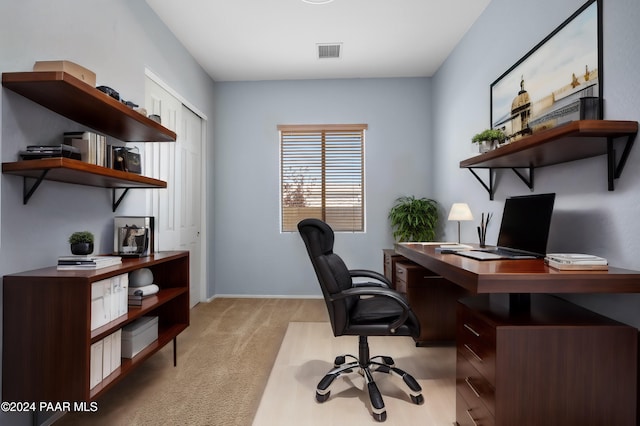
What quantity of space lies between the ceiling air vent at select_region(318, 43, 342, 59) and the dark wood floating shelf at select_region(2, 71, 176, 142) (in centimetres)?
216

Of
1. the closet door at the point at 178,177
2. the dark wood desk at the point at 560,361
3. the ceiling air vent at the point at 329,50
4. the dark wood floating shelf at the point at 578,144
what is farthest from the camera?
the ceiling air vent at the point at 329,50

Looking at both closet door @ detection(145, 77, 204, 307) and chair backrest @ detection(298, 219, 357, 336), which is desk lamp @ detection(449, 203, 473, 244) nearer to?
chair backrest @ detection(298, 219, 357, 336)

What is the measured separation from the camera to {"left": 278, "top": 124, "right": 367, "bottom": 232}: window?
4762 mm

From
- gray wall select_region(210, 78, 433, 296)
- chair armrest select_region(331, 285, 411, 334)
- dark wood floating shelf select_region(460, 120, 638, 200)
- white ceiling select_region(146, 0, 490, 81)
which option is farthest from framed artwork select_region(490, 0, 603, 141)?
gray wall select_region(210, 78, 433, 296)

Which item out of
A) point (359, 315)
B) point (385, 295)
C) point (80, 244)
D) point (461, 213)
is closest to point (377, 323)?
point (359, 315)

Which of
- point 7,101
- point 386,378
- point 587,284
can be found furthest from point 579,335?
point 7,101

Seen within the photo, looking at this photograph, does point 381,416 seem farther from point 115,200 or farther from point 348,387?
point 115,200

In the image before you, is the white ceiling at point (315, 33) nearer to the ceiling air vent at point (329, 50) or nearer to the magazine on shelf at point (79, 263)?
the ceiling air vent at point (329, 50)

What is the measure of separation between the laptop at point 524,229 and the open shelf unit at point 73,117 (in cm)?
207

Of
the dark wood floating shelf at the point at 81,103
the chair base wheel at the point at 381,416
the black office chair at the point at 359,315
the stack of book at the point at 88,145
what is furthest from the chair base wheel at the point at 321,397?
the dark wood floating shelf at the point at 81,103

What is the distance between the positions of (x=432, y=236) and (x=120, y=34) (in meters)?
3.69

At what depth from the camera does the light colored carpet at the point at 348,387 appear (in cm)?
199

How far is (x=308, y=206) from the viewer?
188 inches

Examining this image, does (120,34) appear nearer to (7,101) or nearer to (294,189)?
(7,101)
